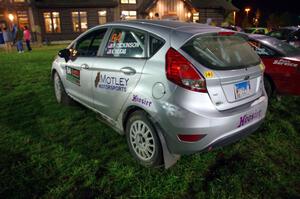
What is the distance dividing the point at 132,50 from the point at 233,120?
1510 mm

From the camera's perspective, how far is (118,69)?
11.0 ft

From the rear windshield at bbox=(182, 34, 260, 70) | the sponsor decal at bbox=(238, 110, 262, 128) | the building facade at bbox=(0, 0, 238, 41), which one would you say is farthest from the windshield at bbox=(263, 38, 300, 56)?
the building facade at bbox=(0, 0, 238, 41)

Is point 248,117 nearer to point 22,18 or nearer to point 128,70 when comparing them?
point 128,70

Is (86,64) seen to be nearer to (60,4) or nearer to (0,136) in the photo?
(0,136)

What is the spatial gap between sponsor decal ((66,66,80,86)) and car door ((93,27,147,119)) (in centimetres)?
62

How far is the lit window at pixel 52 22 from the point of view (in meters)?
27.3

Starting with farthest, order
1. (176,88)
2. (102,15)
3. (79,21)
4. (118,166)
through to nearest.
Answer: (102,15), (79,21), (118,166), (176,88)

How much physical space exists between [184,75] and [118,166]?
1.47m

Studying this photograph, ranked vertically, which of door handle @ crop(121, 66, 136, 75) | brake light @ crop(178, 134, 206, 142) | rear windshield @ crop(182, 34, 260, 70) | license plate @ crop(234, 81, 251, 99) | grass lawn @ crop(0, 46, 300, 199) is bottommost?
grass lawn @ crop(0, 46, 300, 199)

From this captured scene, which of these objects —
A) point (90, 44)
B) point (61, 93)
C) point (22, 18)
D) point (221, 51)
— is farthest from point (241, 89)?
point (22, 18)

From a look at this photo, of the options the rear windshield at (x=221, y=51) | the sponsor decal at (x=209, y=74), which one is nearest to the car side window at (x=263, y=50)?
the rear windshield at (x=221, y=51)

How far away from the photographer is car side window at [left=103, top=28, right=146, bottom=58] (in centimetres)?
322

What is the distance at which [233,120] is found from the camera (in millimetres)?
2818

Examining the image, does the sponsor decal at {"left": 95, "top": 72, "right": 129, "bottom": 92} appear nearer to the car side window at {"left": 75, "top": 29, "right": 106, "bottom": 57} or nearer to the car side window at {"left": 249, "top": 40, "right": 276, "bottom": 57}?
the car side window at {"left": 75, "top": 29, "right": 106, "bottom": 57}
